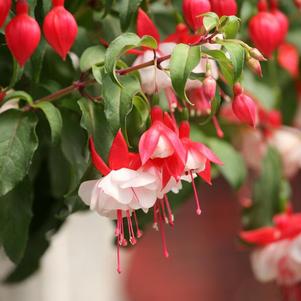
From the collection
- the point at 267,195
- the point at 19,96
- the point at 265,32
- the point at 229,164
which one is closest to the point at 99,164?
the point at 19,96

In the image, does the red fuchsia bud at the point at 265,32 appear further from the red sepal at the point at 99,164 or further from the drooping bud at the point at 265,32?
the red sepal at the point at 99,164

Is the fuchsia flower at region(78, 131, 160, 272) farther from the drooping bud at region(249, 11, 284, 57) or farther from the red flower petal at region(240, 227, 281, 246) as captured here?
the red flower petal at region(240, 227, 281, 246)

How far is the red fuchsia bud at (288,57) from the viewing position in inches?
49.6

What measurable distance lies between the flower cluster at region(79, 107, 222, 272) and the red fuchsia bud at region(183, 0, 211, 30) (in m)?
0.10

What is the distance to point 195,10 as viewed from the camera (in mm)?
777

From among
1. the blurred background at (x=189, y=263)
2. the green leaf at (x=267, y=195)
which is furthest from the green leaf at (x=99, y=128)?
the blurred background at (x=189, y=263)

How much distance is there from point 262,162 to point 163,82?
51 cm

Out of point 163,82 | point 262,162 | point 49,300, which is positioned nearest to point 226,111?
point 262,162

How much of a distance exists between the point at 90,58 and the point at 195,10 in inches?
5.7

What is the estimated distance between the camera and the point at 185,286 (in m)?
2.00

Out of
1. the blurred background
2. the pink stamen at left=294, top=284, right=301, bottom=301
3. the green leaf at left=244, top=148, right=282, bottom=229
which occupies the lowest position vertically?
the blurred background

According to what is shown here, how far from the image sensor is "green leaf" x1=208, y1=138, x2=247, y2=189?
113 cm

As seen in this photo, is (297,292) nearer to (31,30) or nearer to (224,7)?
(224,7)

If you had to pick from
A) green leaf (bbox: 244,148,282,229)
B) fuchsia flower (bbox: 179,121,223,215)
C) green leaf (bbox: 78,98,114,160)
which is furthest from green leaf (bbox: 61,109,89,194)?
green leaf (bbox: 244,148,282,229)
